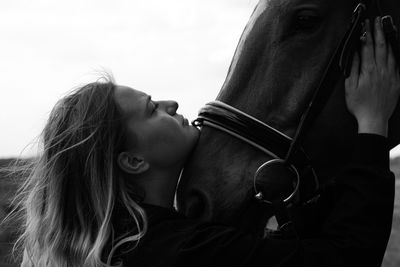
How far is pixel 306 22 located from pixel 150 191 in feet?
3.23

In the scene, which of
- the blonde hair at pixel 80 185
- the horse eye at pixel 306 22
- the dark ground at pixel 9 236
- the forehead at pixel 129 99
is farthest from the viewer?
the dark ground at pixel 9 236

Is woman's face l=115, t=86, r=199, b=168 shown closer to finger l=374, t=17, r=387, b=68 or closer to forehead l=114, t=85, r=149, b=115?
forehead l=114, t=85, r=149, b=115

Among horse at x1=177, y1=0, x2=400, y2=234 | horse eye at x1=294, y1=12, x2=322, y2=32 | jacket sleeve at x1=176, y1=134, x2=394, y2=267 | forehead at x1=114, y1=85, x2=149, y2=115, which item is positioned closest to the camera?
jacket sleeve at x1=176, y1=134, x2=394, y2=267

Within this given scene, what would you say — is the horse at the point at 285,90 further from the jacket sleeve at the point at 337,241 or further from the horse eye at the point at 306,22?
the jacket sleeve at the point at 337,241

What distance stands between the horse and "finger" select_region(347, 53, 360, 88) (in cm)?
10

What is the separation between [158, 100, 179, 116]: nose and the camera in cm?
237

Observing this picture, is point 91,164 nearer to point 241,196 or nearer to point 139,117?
point 139,117

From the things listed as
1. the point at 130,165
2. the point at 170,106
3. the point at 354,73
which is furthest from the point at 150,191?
the point at 354,73

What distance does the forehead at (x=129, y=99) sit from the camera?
228 cm

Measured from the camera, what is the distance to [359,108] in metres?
2.31

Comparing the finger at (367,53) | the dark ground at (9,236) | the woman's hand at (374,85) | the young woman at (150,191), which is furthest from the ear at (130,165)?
the dark ground at (9,236)

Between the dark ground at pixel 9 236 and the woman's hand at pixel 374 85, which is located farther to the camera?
the dark ground at pixel 9 236

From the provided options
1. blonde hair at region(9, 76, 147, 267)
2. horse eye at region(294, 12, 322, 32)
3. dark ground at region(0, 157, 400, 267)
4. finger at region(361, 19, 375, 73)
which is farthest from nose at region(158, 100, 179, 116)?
dark ground at region(0, 157, 400, 267)

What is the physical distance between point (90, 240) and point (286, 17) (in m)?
1.23
